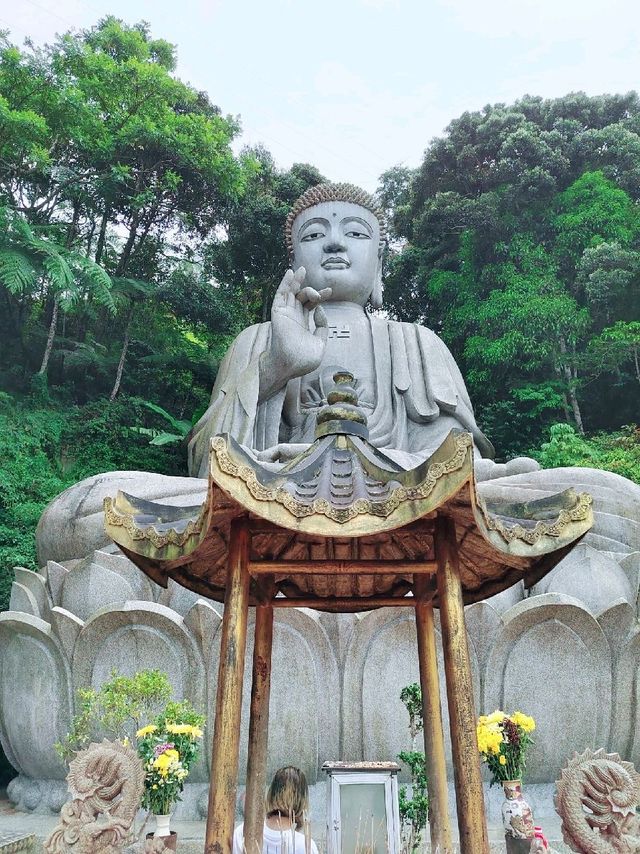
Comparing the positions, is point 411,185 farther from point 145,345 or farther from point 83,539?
point 83,539

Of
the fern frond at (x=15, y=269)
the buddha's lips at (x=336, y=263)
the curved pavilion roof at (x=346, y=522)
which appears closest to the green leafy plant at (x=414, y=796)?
the curved pavilion roof at (x=346, y=522)

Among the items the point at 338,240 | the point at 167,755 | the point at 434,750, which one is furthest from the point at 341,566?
the point at 338,240

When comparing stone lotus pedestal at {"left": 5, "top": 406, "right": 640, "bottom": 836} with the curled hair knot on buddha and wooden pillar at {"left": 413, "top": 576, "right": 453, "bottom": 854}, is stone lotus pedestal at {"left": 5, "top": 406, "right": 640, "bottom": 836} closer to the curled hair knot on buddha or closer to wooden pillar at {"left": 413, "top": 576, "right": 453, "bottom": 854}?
wooden pillar at {"left": 413, "top": 576, "right": 453, "bottom": 854}

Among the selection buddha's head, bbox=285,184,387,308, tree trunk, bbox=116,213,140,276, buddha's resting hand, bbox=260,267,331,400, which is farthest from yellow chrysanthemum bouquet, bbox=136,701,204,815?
tree trunk, bbox=116,213,140,276

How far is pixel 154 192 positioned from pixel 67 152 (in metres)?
1.49

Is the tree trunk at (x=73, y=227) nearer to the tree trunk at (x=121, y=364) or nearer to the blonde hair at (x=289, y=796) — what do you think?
the tree trunk at (x=121, y=364)

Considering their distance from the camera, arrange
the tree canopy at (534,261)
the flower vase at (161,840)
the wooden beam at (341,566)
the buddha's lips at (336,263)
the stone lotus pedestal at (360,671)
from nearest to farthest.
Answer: the wooden beam at (341,566) < the flower vase at (161,840) < the stone lotus pedestal at (360,671) < the buddha's lips at (336,263) < the tree canopy at (534,261)

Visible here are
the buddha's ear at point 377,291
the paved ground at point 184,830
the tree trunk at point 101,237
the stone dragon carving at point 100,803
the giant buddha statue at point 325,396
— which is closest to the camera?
the stone dragon carving at point 100,803

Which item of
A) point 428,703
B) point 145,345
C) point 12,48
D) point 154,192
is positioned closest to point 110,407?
point 145,345

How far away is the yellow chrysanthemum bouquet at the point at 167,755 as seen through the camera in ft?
9.22

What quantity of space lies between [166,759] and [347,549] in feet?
3.20

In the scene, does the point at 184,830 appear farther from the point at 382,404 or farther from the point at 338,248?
the point at 338,248

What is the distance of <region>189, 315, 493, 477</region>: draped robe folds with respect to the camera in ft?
20.7

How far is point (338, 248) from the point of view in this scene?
25.6 ft
